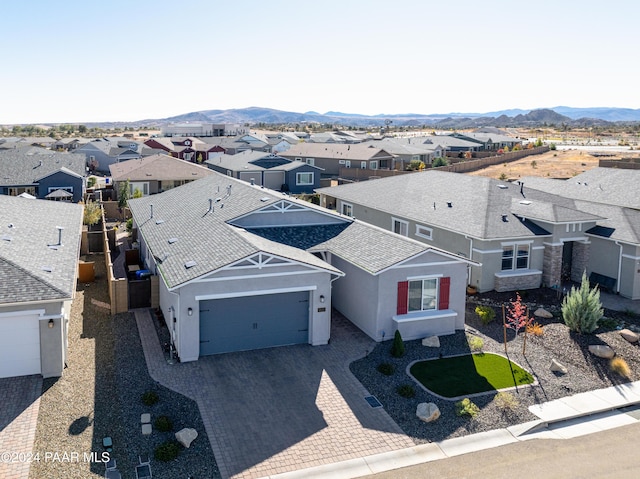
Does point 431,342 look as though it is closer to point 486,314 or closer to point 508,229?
point 486,314

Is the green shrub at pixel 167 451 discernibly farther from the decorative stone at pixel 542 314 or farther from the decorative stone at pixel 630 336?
the decorative stone at pixel 630 336

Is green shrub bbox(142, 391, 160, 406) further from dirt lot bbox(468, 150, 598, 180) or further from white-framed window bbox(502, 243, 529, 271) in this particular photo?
dirt lot bbox(468, 150, 598, 180)

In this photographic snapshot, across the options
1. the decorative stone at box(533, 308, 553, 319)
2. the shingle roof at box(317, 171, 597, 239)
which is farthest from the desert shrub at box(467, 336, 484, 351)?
the shingle roof at box(317, 171, 597, 239)

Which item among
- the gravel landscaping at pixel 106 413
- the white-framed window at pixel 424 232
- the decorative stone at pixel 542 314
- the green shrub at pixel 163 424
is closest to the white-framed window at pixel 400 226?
the white-framed window at pixel 424 232

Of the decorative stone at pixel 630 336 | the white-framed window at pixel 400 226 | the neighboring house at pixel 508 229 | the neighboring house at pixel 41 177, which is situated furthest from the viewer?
the neighboring house at pixel 41 177

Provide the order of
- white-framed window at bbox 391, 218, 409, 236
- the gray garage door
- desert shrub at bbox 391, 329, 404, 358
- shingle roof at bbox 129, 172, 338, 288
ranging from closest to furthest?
1. the gray garage door
2. shingle roof at bbox 129, 172, 338, 288
3. desert shrub at bbox 391, 329, 404, 358
4. white-framed window at bbox 391, 218, 409, 236

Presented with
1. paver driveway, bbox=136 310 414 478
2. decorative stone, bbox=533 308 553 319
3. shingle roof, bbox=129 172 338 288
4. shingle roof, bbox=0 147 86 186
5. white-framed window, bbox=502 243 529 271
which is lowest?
paver driveway, bbox=136 310 414 478

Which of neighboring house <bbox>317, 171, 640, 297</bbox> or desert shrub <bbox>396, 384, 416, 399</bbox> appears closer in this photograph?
desert shrub <bbox>396, 384, 416, 399</bbox>
